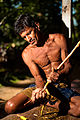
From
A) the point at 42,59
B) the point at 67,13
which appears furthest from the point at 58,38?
the point at 67,13

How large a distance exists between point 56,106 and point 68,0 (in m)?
1.87

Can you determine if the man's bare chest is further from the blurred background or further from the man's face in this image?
the blurred background

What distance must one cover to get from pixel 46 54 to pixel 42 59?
111 mm

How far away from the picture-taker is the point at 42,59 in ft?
7.45

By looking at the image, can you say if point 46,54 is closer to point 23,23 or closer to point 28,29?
point 28,29

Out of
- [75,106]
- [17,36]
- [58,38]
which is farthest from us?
[17,36]

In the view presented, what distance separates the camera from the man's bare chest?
2211 mm

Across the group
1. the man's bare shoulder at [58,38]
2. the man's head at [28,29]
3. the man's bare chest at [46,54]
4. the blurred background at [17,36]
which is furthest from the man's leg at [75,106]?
the blurred background at [17,36]

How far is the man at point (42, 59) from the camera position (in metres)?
2.12

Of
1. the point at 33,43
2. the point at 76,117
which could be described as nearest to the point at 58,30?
the point at 33,43

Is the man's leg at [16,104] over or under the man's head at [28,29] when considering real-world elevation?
under

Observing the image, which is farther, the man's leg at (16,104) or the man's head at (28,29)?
the man's leg at (16,104)

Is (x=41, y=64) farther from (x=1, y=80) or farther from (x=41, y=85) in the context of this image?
(x=1, y=80)

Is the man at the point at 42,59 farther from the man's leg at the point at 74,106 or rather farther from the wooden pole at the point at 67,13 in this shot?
the wooden pole at the point at 67,13
